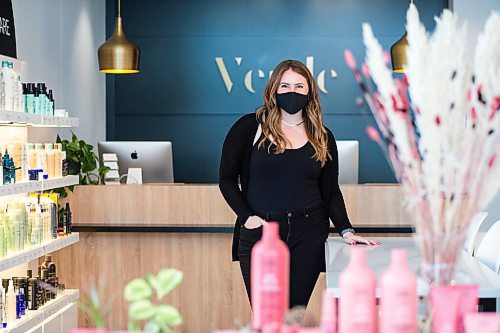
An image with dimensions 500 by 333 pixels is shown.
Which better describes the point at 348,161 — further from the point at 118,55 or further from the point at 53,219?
the point at 53,219

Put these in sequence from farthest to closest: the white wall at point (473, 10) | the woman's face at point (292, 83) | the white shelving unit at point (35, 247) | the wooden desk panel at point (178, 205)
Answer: the white wall at point (473, 10), the wooden desk panel at point (178, 205), the white shelving unit at point (35, 247), the woman's face at point (292, 83)

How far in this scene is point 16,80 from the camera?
3.91 meters

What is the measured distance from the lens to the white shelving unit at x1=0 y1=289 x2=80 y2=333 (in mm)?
3863

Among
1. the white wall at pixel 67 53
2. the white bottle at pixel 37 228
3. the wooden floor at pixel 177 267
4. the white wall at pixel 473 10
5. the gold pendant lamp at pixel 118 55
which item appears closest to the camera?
the white bottle at pixel 37 228

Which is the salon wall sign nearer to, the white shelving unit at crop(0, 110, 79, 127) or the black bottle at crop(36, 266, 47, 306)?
the white shelving unit at crop(0, 110, 79, 127)

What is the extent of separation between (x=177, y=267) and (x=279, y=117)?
6.36 feet

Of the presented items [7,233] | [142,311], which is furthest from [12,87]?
[142,311]

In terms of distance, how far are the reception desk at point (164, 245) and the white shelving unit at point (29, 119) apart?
0.62 metres

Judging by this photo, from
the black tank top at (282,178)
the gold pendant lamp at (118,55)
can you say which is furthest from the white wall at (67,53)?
the black tank top at (282,178)

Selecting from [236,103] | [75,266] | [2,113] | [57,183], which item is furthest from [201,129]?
[2,113]

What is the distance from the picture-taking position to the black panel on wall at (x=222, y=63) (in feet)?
24.7

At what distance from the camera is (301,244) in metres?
3.45

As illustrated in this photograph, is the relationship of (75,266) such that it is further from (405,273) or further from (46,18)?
(405,273)

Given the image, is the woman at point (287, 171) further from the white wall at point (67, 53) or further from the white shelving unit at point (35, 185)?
the white wall at point (67, 53)
